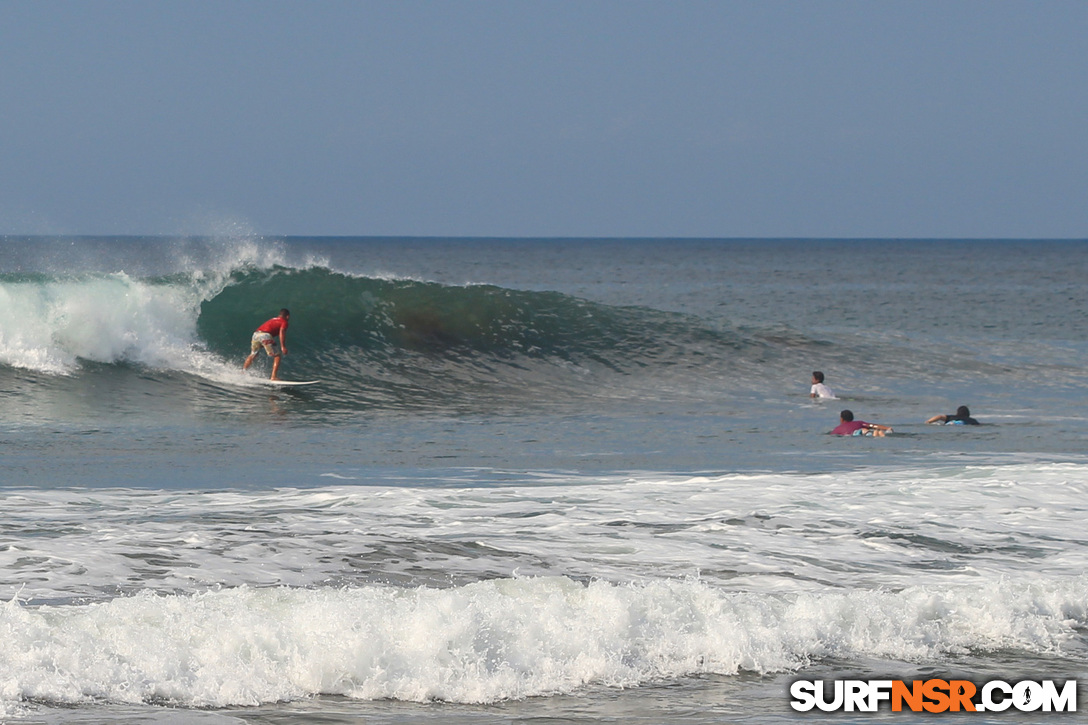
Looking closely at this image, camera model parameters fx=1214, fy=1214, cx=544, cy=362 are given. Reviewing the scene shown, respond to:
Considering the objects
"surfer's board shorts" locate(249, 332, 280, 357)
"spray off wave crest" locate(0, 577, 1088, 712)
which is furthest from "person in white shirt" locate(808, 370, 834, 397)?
"spray off wave crest" locate(0, 577, 1088, 712)

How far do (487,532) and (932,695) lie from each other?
3341 millimetres

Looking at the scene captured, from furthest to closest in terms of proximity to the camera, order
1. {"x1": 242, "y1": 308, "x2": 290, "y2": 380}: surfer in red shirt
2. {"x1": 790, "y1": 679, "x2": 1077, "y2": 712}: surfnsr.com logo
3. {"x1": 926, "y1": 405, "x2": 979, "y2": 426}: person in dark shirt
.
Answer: {"x1": 242, "y1": 308, "x2": 290, "y2": 380}: surfer in red shirt → {"x1": 926, "y1": 405, "x2": 979, "y2": 426}: person in dark shirt → {"x1": 790, "y1": 679, "x2": 1077, "y2": 712}: surfnsr.com logo

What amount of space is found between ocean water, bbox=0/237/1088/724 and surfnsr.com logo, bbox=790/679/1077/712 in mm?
105

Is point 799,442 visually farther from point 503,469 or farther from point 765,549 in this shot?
point 765,549

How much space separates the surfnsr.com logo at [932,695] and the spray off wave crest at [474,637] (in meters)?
0.32

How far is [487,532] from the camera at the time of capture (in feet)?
25.7

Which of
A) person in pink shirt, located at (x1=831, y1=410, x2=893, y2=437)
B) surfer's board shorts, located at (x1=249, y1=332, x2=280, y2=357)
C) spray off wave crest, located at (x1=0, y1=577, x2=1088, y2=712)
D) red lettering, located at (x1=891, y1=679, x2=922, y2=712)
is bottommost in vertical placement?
red lettering, located at (x1=891, y1=679, x2=922, y2=712)

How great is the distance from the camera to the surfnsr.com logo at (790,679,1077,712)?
506cm

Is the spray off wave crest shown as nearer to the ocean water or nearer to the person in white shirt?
the ocean water

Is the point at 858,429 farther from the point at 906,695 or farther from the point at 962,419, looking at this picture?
the point at 906,695

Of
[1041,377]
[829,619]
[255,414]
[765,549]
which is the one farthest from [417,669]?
[1041,377]

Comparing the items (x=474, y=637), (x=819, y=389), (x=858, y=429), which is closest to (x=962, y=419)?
(x=858, y=429)

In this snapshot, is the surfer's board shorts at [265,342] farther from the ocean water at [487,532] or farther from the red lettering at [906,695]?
the red lettering at [906,695]

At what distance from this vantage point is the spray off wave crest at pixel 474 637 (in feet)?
16.6
